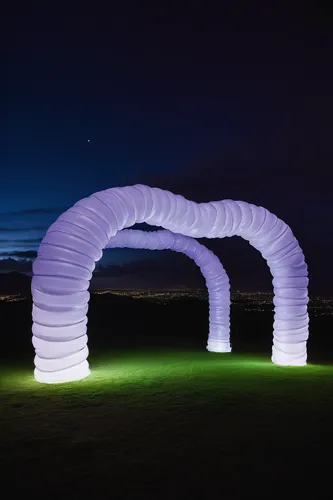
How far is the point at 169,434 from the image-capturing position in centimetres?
470

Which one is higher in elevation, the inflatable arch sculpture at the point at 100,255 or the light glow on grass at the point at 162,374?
the inflatable arch sculpture at the point at 100,255

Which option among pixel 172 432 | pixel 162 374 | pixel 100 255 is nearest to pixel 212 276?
pixel 162 374

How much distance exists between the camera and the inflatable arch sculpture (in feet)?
23.9

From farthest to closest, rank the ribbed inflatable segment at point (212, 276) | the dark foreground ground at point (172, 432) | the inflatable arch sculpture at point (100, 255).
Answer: the ribbed inflatable segment at point (212, 276)
the inflatable arch sculpture at point (100, 255)
the dark foreground ground at point (172, 432)

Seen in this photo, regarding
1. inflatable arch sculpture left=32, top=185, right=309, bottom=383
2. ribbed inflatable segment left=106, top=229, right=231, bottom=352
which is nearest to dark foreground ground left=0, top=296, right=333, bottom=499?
inflatable arch sculpture left=32, top=185, right=309, bottom=383

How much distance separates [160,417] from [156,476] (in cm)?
172

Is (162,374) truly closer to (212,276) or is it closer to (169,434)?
(169,434)

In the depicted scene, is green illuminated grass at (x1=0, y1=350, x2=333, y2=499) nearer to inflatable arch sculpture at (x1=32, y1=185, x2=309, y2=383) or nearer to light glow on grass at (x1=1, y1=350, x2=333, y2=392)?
light glow on grass at (x1=1, y1=350, x2=333, y2=392)

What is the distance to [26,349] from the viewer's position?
1381 cm

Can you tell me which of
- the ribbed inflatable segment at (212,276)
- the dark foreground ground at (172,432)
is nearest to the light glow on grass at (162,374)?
the dark foreground ground at (172,432)

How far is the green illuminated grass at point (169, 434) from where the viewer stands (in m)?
3.57

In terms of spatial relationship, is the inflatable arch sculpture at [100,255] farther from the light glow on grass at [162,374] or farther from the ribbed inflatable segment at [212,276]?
the ribbed inflatable segment at [212,276]

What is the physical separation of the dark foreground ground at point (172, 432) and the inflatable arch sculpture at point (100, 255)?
55cm

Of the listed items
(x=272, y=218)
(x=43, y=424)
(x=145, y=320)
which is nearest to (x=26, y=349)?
(x=272, y=218)
